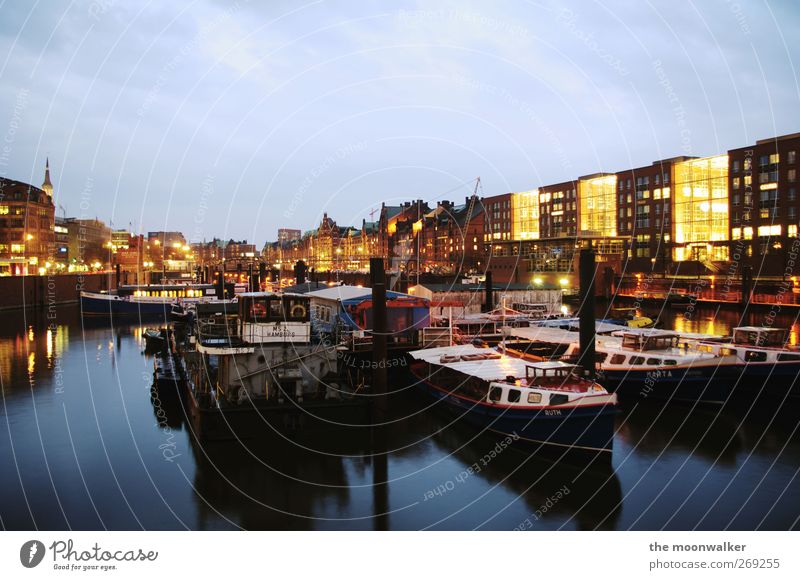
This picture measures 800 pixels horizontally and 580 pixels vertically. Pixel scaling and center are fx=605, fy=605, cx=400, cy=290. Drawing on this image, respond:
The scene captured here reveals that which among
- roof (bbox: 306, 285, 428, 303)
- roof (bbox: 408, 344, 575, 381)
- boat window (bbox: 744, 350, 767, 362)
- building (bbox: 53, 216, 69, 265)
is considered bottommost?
boat window (bbox: 744, 350, 767, 362)

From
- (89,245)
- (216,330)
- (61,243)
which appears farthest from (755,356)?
(89,245)

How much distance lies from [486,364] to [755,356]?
38.1 ft

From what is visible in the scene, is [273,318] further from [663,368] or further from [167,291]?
[167,291]

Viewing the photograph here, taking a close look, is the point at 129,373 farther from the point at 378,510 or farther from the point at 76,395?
the point at 378,510

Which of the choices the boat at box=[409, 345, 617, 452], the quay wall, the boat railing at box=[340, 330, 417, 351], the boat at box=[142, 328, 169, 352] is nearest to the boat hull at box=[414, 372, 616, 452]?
the boat at box=[409, 345, 617, 452]

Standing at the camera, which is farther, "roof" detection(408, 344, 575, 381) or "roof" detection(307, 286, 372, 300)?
"roof" detection(307, 286, 372, 300)

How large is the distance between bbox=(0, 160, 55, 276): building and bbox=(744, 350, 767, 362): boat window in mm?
100188

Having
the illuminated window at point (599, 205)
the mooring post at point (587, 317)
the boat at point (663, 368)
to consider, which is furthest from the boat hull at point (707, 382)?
the illuminated window at point (599, 205)

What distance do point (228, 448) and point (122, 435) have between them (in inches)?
221

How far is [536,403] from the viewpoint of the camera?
1869cm

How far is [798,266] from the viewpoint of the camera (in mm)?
68000

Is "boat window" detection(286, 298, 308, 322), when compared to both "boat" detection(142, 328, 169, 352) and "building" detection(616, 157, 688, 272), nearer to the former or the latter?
"boat" detection(142, 328, 169, 352)

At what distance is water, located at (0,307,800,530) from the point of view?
1502 centimetres
